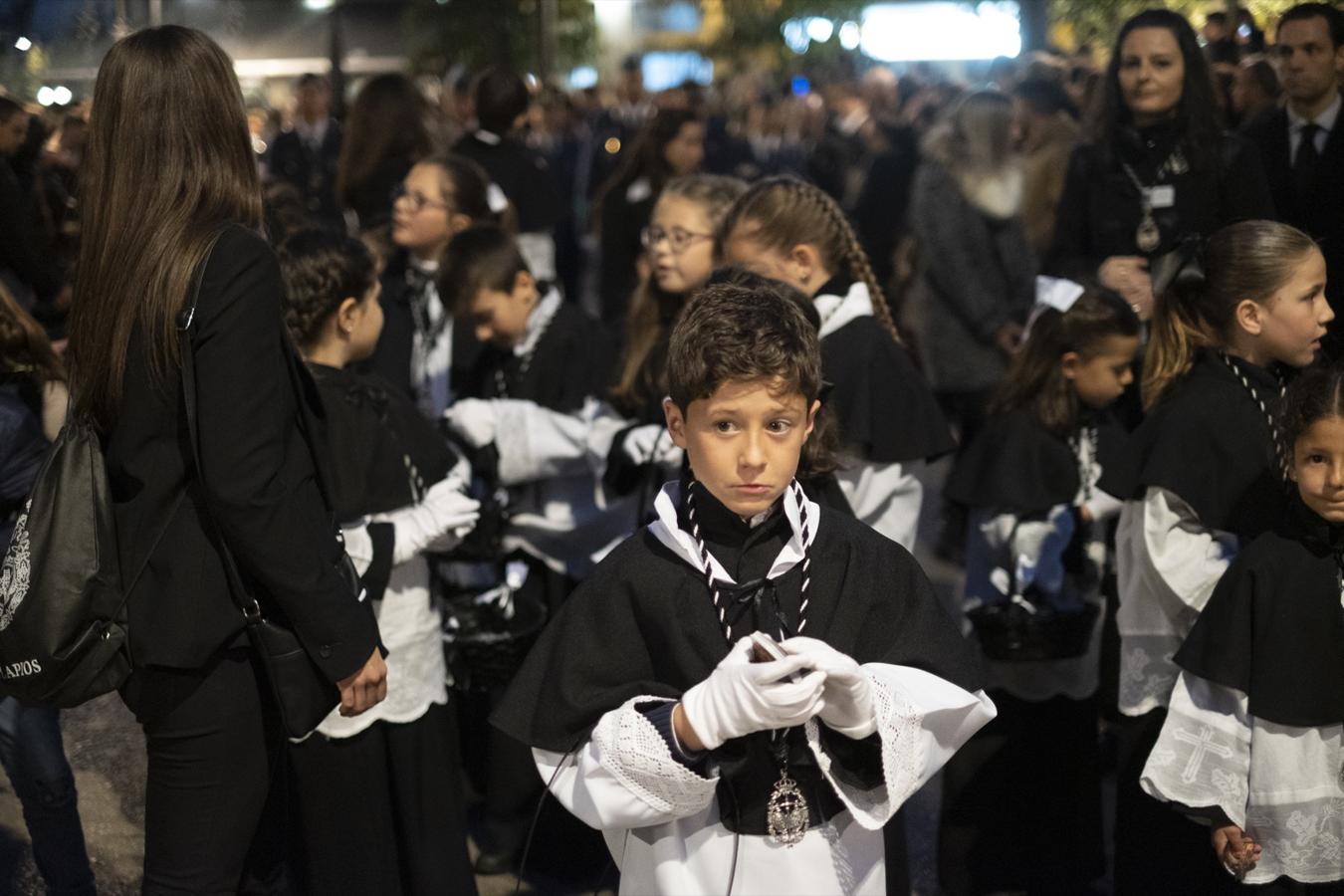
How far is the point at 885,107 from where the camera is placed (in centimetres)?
1302

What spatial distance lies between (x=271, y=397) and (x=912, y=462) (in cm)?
191

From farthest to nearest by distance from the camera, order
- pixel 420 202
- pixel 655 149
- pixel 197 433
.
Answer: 1. pixel 655 149
2. pixel 420 202
3. pixel 197 433

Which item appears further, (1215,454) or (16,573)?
(1215,454)

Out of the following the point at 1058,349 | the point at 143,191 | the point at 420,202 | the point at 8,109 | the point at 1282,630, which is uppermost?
the point at 8,109

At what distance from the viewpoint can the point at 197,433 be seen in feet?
10.1

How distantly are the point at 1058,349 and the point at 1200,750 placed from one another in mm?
1663

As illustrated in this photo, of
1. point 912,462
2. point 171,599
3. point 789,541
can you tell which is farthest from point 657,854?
point 912,462

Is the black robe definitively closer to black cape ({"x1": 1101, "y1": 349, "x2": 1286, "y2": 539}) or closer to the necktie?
black cape ({"x1": 1101, "y1": 349, "x2": 1286, "y2": 539})

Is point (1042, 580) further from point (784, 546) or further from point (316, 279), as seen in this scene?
point (316, 279)

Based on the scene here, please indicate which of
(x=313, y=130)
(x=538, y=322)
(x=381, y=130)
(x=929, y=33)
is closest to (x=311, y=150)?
(x=313, y=130)

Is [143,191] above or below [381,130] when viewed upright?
below

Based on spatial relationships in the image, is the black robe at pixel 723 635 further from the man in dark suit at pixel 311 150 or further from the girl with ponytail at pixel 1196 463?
the man in dark suit at pixel 311 150

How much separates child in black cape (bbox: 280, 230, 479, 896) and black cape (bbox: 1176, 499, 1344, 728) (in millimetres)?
1859

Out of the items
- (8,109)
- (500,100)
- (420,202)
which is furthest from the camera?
(500,100)
